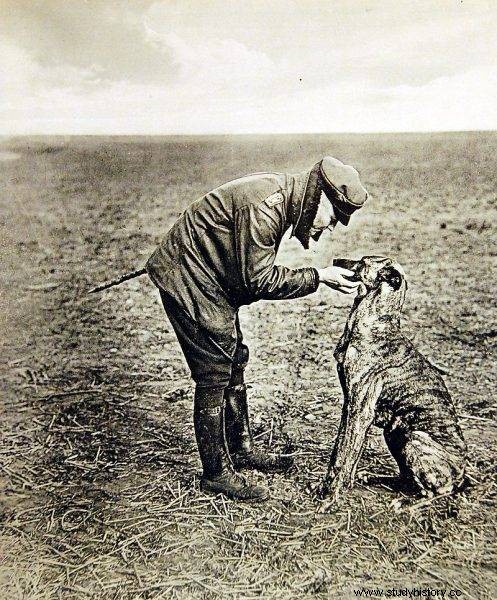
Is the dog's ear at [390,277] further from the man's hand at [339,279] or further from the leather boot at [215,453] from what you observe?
the leather boot at [215,453]

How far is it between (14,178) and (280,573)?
7.55ft

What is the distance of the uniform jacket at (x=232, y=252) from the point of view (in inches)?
107

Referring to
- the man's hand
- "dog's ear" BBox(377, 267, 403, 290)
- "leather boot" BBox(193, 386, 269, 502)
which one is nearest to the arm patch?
the man's hand

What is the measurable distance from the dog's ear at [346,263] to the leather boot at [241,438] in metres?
0.68

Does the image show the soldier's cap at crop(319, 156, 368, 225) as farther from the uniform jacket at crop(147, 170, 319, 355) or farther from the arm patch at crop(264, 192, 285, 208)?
the arm patch at crop(264, 192, 285, 208)

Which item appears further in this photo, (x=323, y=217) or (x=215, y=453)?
(x=215, y=453)

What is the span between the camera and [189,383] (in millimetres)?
3279

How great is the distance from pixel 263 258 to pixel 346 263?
0.44 m

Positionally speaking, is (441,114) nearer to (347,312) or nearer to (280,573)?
(347,312)

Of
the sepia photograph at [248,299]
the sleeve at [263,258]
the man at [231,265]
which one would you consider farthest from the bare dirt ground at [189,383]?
the sleeve at [263,258]

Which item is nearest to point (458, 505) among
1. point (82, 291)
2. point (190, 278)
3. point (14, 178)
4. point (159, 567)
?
point (159, 567)

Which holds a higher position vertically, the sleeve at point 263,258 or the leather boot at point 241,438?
the sleeve at point 263,258

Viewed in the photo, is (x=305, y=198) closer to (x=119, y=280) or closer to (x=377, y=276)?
(x=377, y=276)

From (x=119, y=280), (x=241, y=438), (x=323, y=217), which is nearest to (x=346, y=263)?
(x=323, y=217)
